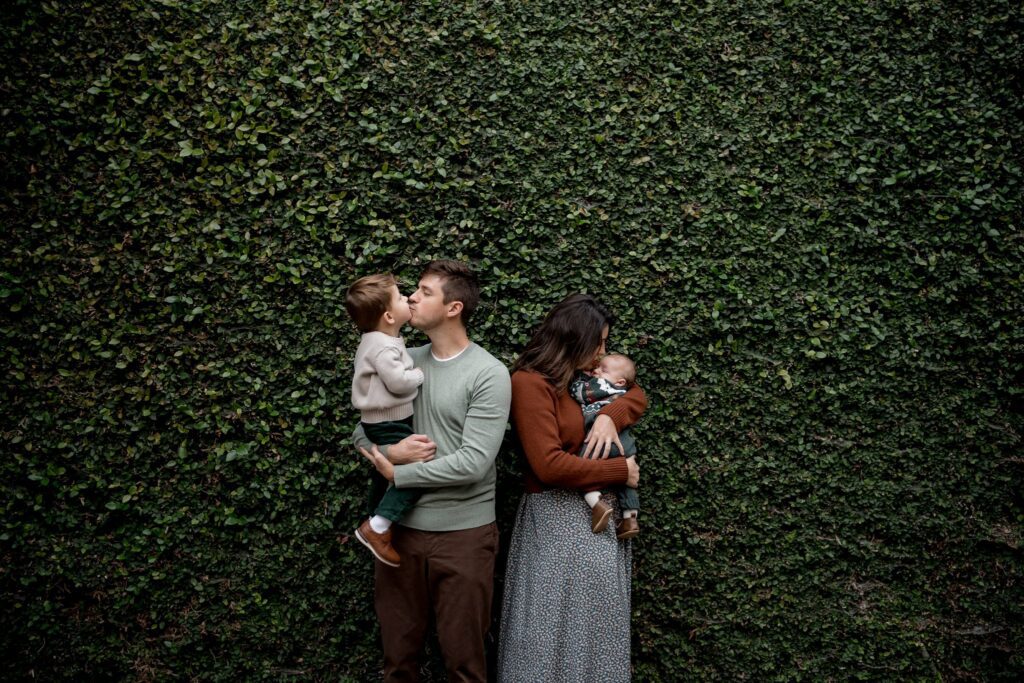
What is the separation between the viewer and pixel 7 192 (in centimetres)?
360

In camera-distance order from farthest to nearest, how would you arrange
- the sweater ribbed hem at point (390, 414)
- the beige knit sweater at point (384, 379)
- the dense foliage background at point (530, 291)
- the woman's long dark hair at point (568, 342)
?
the dense foliage background at point (530, 291)
the woman's long dark hair at point (568, 342)
the sweater ribbed hem at point (390, 414)
the beige knit sweater at point (384, 379)

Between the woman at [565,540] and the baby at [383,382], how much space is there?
1.75 feet

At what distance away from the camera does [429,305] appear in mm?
2938

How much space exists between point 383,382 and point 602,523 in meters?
1.20

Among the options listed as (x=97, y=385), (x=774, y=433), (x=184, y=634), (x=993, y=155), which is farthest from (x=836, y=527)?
(x=97, y=385)

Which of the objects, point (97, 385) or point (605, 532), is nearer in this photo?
point (605, 532)

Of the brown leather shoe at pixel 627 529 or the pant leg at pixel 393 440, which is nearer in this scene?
the pant leg at pixel 393 440

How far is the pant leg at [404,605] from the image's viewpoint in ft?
9.75

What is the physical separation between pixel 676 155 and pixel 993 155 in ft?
6.04

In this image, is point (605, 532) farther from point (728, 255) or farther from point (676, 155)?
point (676, 155)

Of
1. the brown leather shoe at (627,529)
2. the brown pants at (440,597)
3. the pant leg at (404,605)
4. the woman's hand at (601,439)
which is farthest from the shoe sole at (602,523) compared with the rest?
the pant leg at (404,605)

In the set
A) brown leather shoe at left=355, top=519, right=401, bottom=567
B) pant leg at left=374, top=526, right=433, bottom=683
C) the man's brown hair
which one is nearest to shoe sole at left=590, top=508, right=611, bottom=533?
pant leg at left=374, top=526, right=433, bottom=683

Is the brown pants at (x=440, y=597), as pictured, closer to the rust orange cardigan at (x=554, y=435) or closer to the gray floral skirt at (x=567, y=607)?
the gray floral skirt at (x=567, y=607)

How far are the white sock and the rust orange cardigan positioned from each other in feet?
2.31
